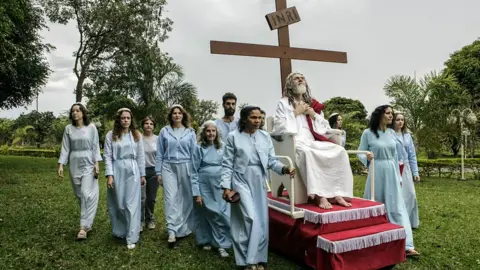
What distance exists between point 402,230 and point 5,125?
52.7m

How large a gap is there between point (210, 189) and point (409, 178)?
3489 mm

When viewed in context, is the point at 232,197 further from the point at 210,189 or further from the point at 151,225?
the point at 151,225

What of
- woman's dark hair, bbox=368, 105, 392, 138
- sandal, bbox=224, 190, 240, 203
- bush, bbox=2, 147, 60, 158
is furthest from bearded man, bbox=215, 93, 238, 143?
bush, bbox=2, 147, 60, 158

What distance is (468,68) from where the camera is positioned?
93.8ft

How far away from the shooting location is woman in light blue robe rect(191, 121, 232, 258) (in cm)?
519

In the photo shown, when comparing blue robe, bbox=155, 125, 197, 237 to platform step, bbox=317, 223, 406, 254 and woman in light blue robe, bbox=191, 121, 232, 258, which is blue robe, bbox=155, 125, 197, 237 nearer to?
woman in light blue robe, bbox=191, 121, 232, 258

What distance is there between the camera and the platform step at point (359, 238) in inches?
152

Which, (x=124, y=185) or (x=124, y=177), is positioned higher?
(x=124, y=177)

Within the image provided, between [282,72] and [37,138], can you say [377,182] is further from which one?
[37,138]

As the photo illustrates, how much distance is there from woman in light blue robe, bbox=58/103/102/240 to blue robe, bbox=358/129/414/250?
405 centimetres

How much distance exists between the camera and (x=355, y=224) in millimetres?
4273

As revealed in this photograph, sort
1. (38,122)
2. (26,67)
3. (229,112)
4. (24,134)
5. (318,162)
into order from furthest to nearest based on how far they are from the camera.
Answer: (38,122)
(24,134)
(26,67)
(229,112)
(318,162)

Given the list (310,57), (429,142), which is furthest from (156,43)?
(310,57)

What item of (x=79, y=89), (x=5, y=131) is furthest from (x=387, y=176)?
(x=5, y=131)
